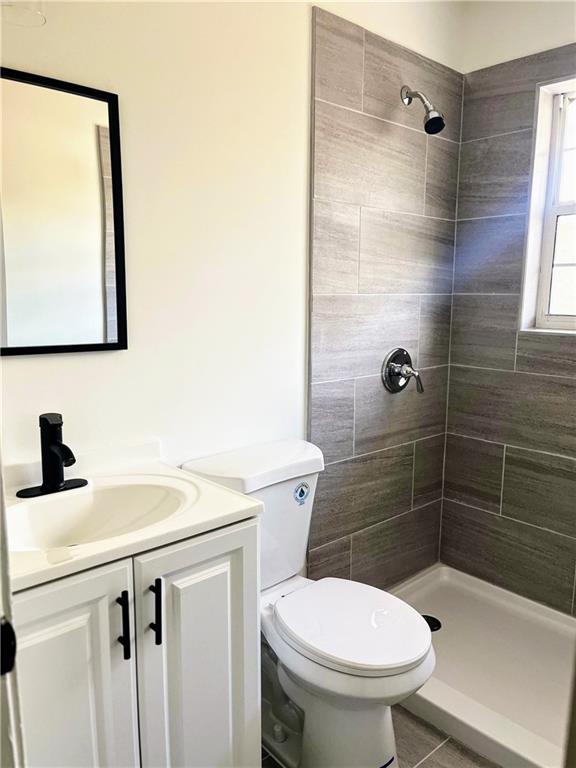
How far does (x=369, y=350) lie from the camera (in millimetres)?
2205

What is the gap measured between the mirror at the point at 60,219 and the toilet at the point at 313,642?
0.54 meters

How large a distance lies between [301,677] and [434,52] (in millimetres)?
2324

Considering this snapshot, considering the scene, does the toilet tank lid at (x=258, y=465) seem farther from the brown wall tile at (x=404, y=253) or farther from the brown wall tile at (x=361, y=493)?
the brown wall tile at (x=404, y=253)

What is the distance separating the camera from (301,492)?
1.75 m

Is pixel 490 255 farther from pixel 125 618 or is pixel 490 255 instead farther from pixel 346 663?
pixel 125 618

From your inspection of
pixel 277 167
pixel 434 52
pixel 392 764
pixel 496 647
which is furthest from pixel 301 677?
pixel 434 52

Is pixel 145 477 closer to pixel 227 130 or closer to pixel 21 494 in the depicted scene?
pixel 21 494

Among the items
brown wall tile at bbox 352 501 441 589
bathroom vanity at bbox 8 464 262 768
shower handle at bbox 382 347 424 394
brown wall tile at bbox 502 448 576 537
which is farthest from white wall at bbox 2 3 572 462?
brown wall tile at bbox 502 448 576 537

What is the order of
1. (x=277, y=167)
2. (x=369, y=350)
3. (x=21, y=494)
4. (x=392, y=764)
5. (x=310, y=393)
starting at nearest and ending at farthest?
(x=21, y=494)
(x=392, y=764)
(x=277, y=167)
(x=310, y=393)
(x=369, y=350)

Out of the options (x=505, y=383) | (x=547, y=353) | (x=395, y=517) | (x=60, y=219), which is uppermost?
(x=60, y=219)

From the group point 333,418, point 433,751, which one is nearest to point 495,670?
point 433,751

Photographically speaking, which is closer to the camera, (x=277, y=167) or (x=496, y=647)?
(x=277, y=167)

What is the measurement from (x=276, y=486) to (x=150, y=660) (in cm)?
61

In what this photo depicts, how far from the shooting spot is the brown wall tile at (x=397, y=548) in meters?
2.31
